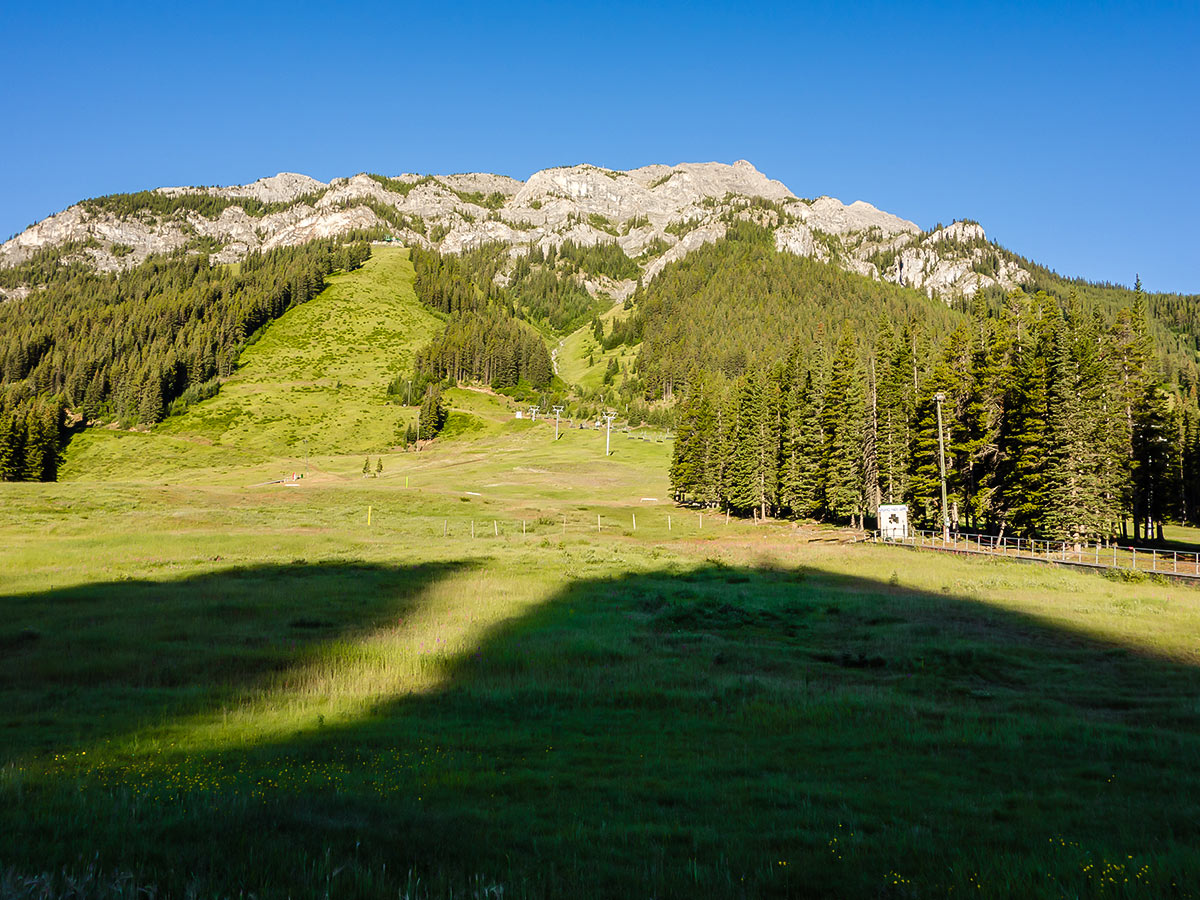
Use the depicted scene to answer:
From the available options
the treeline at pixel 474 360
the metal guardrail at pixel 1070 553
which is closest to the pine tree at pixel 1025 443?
the metal guardrail at pixel 1070 553

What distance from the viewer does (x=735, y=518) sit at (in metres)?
84.3

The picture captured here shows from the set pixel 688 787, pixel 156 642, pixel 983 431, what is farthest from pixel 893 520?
pixel 156 642

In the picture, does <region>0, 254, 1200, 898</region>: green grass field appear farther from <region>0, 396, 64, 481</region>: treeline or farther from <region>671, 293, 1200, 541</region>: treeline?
<region>0, 396, 64, 481</region>: treeline

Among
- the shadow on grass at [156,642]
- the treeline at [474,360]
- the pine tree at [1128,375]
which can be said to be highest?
the treeline at [474,360]

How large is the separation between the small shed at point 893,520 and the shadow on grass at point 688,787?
39564mm

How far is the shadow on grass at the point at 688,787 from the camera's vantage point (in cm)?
598

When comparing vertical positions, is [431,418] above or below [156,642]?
above

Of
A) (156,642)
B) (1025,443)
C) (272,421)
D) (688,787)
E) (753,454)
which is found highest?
(272,421)

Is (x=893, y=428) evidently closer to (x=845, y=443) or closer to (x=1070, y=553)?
(x=845, y=443)

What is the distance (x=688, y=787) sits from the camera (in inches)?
361

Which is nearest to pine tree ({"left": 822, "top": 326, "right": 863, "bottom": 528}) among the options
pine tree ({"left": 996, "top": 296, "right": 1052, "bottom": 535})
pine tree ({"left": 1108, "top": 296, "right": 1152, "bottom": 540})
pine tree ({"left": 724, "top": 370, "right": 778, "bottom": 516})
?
pine tree ({"left": 724, "top": 370, "right": 778, "bottom": 516})

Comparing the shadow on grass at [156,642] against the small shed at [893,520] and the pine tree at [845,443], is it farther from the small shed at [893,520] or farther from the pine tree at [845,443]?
the pine tree at [845,443]

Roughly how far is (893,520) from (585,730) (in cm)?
5233

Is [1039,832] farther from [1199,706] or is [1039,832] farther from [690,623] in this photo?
[690,623]
